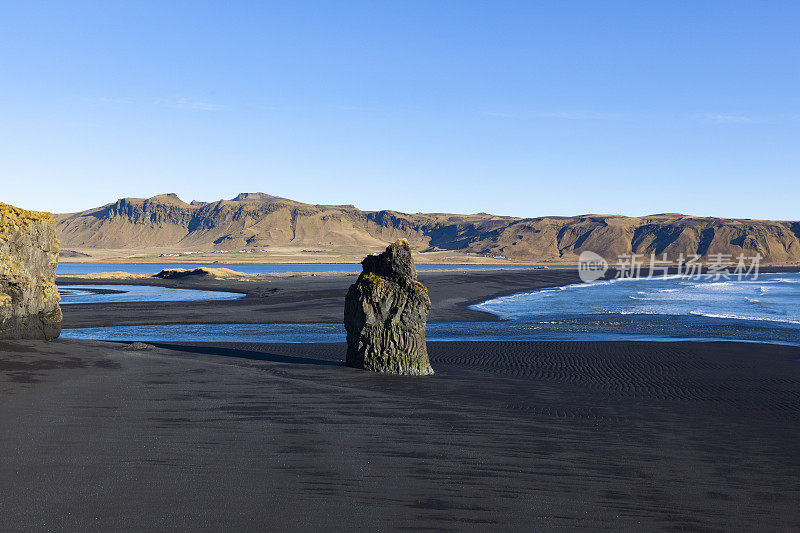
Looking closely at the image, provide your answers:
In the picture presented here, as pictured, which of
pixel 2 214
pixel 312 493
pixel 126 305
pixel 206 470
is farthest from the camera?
pixel 126 305

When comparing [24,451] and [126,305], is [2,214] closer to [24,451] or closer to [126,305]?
[24,451]

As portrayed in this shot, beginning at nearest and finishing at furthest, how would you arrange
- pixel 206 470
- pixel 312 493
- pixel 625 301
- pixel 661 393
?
pixel 312 493 → pixel 206 470 → pixel 661 393 → pixel 625 301

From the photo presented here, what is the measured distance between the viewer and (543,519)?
640cm

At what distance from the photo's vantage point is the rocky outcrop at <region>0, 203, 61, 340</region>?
53.4 ft

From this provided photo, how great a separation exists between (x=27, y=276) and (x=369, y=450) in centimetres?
1321

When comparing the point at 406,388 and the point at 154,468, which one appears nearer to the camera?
the point at 154,468

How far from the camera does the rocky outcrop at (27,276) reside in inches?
640

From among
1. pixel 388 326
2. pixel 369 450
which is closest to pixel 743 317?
pixel 388 326

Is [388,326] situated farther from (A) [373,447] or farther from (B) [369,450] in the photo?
(B) [369,450]

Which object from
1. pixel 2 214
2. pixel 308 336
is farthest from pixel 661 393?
pixel 2 214

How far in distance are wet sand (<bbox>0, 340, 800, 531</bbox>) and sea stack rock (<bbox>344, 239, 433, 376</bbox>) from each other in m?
0.68

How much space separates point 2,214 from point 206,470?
13.3 metres

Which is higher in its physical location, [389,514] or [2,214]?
[2,214]

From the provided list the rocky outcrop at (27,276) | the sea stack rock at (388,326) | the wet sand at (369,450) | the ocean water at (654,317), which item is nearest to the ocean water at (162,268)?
the ocean water at (654,317)
